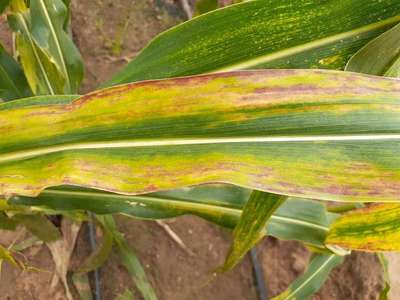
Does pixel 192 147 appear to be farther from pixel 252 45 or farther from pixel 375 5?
pixel 375 5

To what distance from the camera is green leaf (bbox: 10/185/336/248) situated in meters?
0.74

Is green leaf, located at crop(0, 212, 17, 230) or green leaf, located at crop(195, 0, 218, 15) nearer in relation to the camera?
green leaf, located at crop(0, 212, 17, 230)

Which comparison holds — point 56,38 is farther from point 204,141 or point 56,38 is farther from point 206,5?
point 204,141

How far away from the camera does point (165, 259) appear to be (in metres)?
1.14

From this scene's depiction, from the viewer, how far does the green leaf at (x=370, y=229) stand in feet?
2.13

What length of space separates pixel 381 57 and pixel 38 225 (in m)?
0.60

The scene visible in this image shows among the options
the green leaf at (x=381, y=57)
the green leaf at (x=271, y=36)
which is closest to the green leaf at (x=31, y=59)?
the green leaf at (x=271, y=36)

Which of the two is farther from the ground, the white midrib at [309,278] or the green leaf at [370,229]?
the green leaf at [370,229]

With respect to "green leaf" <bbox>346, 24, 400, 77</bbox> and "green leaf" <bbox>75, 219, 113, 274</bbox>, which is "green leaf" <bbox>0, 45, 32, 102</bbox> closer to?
"green leaf" <bbox>75, 219, 113, 274</bbox>

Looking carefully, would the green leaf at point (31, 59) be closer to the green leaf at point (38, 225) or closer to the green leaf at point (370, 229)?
the green leaf at point (38, 225)

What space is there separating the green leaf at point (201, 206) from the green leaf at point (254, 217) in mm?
82

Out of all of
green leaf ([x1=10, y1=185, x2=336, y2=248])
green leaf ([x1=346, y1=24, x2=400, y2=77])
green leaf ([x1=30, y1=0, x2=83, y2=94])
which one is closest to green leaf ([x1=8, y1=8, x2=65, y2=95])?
green leaf ([x1=30, y1=0, x2=83, y2=94])

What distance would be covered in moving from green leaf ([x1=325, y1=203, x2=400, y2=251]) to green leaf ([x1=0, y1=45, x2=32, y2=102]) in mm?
582

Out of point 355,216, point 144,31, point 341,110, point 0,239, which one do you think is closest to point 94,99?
point 341,110
